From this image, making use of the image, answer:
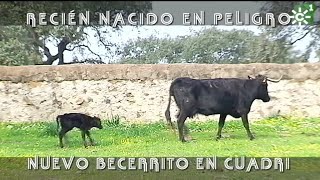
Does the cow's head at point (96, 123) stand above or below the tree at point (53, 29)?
below

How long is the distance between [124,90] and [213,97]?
2742 millimetres

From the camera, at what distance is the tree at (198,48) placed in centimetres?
1309

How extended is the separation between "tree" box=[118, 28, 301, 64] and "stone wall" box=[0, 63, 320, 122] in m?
0.51

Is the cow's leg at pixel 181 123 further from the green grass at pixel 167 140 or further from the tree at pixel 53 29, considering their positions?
the tree at pixel 53 29

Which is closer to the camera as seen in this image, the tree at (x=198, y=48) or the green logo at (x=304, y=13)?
the tree at (x=198, y=48)

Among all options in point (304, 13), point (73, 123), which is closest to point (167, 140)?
point (73, 123)

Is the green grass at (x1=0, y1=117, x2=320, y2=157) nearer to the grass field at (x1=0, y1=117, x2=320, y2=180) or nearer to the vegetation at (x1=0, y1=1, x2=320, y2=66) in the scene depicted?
the grass field at (x1=0, y1=117, x2=320, y2=180)

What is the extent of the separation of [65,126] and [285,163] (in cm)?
382

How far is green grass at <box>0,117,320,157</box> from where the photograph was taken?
9.69 metres

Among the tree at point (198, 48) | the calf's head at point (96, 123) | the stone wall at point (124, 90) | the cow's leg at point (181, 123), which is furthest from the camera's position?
the tree at point (198, 48)

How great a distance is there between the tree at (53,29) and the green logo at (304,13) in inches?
139

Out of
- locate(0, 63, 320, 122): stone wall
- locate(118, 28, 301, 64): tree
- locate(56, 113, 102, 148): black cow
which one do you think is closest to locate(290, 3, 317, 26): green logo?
locate(118, 28, 301, 64): tree

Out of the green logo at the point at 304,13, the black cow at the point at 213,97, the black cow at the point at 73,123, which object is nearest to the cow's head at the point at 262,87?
the black cow at the point at 213,97

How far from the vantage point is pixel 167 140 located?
421 inches
